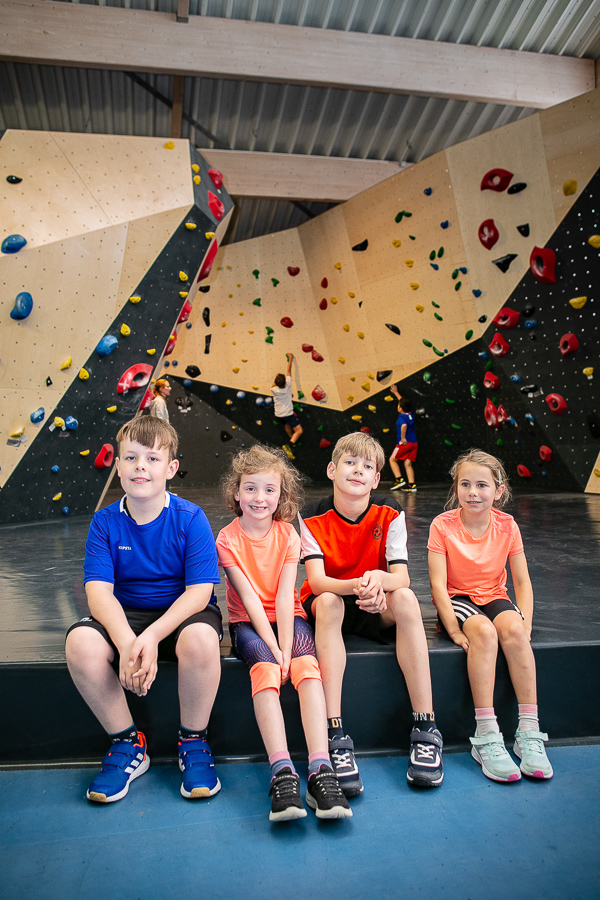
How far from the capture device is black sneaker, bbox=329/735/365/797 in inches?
57.4

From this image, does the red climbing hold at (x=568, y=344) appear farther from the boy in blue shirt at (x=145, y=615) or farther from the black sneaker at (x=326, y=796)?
the black sneaker at (x=326, y=796)

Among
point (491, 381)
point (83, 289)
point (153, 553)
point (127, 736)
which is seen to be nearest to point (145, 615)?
point (153, 553)

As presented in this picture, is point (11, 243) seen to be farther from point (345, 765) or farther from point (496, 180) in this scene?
point (496, 180)

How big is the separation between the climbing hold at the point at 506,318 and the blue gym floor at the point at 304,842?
5318 mm

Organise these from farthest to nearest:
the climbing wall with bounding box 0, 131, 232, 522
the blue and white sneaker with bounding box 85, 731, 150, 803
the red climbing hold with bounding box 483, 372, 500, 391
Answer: the red climbing hold with bounding box 483, 372, 500, 391 < the climbing wall with bounding box 0, 131, 232, 522 < the blue and white sneaker with bounding box 85, 731, 150, 803

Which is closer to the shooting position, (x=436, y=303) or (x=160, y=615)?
(x=160, y=615)

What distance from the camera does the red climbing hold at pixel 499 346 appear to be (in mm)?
6434

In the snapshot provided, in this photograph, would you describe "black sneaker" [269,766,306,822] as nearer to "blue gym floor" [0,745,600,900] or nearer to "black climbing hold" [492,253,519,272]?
"blue gym floor" [0,745,600,900]

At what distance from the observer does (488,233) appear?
6.34 meters

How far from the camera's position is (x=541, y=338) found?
19.7 ft

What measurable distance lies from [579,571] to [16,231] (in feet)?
14.2

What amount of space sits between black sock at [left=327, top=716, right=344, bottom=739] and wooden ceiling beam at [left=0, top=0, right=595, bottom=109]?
263 inches

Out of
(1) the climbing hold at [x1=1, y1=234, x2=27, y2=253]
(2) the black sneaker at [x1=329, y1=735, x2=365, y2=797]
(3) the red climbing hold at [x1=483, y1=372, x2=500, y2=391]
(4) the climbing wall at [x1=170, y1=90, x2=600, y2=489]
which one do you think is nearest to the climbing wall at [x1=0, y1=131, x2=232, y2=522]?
(1) the climbing hold at [x1=1, y1=234, x2=27, y2=253]

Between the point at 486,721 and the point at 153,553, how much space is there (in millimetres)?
996
